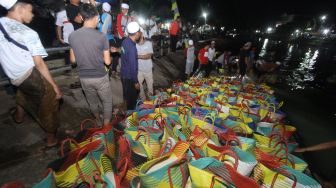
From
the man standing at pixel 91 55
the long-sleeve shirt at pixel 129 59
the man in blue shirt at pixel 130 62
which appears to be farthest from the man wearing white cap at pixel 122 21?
the man standing at pixel 91 55

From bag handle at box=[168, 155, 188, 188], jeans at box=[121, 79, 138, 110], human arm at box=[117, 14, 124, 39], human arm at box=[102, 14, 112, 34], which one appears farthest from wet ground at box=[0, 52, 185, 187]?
human arm at box=[117, 14, 124, 39]

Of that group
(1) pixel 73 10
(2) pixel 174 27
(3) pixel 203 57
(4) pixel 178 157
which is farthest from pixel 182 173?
(2) pixel 174 27

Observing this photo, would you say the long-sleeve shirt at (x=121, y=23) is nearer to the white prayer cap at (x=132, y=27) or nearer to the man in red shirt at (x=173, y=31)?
the white prayer cap at (x=132, y=27)

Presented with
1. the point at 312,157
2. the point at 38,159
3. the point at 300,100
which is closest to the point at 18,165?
the point at 38,159

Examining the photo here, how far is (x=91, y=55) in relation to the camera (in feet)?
11.1

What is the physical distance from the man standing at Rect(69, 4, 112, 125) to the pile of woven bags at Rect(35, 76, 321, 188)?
2.95 ft

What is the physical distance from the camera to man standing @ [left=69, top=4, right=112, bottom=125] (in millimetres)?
3238

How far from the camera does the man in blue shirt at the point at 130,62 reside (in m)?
4.29

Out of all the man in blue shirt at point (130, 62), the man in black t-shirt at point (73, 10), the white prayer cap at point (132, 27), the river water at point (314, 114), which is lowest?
the river water at point (314, 114)

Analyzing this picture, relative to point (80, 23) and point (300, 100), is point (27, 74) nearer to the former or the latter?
point (80, 23)

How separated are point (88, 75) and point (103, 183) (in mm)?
2207

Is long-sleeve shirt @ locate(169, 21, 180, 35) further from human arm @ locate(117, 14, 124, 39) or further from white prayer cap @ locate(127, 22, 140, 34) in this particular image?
white prayer cap @ locate(127, 22, 140, 34)

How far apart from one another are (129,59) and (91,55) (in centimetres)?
110

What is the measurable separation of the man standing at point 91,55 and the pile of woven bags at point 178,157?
2.95 ft
